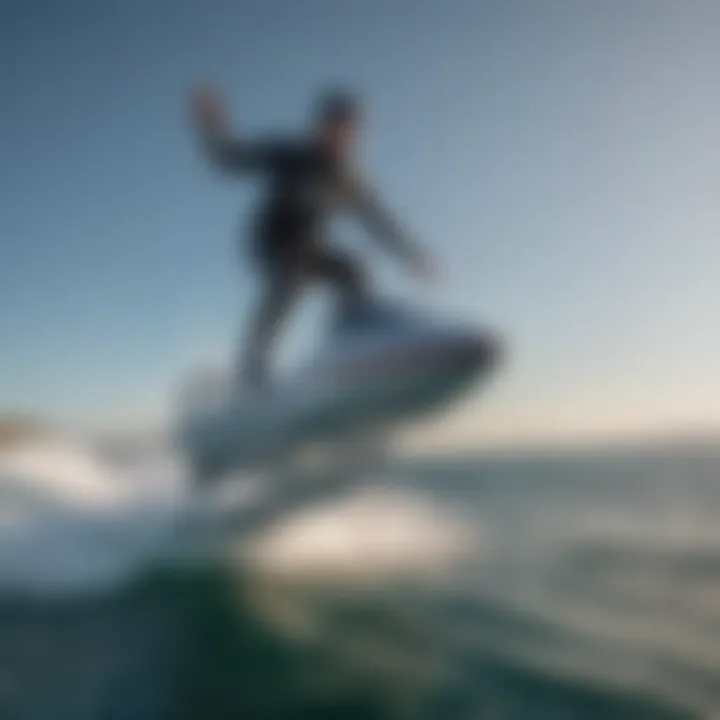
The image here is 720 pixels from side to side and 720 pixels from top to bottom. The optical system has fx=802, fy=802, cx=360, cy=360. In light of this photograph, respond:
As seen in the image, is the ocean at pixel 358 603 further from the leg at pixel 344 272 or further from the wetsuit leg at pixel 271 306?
the leg at pixel 344 272

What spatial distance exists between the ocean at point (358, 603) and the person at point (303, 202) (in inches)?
29.5

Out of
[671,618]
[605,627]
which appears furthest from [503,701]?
[671,618]

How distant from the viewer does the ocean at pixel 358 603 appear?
185cm

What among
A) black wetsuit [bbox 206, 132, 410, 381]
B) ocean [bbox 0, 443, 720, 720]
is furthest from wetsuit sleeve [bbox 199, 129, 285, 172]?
ocean [bbox 0, 443, 720, 720]

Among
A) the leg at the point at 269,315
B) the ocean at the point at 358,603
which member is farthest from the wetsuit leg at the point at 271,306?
the ocean at the point at 358,603

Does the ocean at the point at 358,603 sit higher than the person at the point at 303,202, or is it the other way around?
the person at the point at 303,202

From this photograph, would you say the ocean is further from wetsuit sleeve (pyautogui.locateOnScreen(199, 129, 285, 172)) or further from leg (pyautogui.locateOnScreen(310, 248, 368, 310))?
wetsuit sleeve (pyautogui.locateOnScreen(199, 129, 285, 172))

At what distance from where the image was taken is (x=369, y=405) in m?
2.24

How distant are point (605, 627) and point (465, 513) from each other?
1.00 m

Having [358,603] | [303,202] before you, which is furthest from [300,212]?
[358,603]

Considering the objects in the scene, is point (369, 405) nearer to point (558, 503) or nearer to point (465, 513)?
point (465, 513)

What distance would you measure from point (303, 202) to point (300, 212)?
0.03m

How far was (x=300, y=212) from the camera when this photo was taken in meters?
2.29

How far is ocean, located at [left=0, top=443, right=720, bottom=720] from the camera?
1.85m
